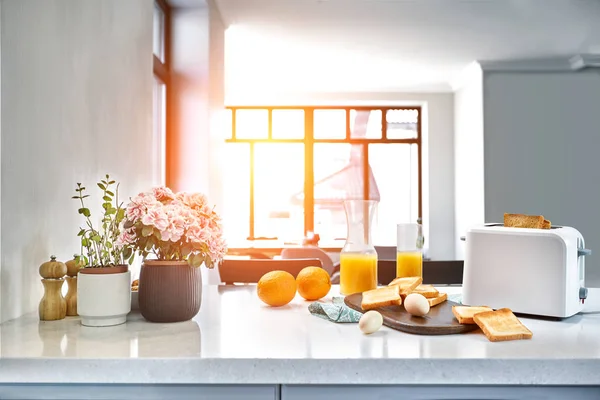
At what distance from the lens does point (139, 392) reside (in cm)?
92

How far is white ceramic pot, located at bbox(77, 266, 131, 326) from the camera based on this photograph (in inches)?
45.0

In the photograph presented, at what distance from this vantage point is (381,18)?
4.52 meters

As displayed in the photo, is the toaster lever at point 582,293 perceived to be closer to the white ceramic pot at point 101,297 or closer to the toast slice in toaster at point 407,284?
the toast slice in toaster at point 407,284

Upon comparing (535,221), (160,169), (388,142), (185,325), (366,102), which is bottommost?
(185,325)

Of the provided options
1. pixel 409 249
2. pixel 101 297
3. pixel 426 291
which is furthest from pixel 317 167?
pixel 101 297

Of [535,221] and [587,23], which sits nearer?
[535,221]

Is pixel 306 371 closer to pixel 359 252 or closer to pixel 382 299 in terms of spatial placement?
pixel 382 299

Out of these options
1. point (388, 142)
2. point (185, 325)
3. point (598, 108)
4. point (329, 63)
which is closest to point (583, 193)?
point (598, 108)

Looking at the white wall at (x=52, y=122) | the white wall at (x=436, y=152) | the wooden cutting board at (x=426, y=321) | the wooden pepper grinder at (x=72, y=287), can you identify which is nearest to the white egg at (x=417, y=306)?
the wooden cutting board at (x=426, y=321)

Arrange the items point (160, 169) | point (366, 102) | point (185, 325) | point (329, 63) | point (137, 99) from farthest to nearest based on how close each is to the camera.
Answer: point (366, 102) → point (329, 63) → point (160, 169) → point (137, 99) → point (185, 325)

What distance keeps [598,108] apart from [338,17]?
3316mm

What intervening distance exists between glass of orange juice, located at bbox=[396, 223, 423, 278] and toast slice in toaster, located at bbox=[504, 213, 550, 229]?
27cm

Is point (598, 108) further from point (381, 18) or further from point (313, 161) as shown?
point (313, 161)

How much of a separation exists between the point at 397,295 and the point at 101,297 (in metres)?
0.65
